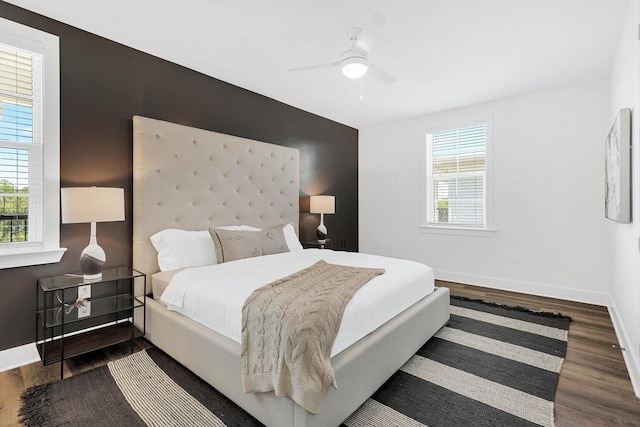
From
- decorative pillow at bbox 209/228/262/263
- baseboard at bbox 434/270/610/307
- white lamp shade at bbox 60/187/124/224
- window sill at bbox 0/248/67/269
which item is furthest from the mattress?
baseboard at bbox 434/270/610/307

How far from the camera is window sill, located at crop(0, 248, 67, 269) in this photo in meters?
2.17

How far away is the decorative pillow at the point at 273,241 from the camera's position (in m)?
3.18

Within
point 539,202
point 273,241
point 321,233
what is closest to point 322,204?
point 321,233

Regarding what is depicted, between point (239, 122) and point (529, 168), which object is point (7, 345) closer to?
point (239, 122)

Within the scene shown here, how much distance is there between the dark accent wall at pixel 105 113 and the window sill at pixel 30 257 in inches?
2.7

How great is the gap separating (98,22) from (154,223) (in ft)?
5.39

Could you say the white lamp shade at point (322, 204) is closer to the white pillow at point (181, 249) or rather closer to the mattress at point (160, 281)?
the white pillow at point (181, 249)

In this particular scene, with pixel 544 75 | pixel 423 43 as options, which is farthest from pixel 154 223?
pixel 544 75

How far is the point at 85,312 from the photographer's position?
241 centimetres

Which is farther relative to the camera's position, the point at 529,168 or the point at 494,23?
the point at 529,168

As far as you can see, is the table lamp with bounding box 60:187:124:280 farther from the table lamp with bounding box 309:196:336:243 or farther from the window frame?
the window frame

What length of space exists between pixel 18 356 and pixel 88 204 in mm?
1213

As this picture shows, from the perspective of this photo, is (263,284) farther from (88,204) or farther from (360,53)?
(360,53)

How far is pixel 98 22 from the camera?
8.02 feet
